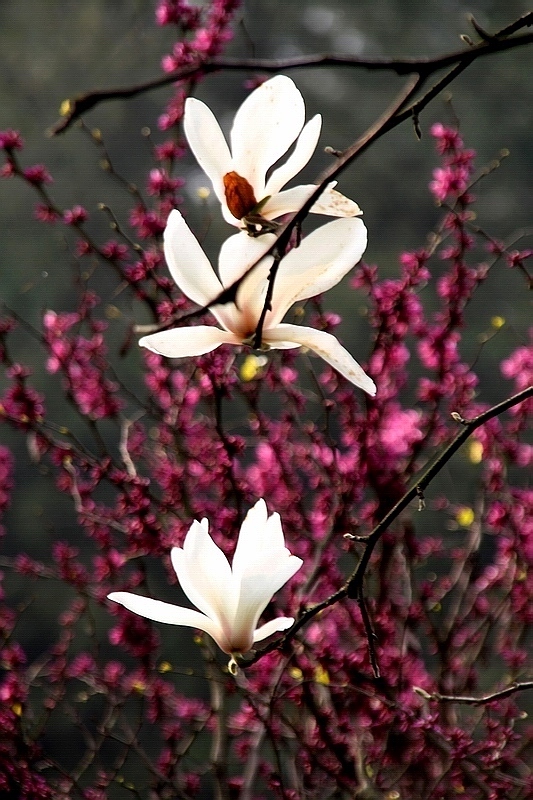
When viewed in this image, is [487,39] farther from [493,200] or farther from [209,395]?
[493,200]

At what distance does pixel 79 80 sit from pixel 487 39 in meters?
5.35

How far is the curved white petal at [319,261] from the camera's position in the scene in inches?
17.1

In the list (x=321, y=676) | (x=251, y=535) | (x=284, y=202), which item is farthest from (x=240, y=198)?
(x=321, y=676)

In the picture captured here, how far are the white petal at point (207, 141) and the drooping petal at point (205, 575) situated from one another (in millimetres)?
146

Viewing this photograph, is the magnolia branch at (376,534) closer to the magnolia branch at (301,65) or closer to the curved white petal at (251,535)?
the curved white petal at (251,535)

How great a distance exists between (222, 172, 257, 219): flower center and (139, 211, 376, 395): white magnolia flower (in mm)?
15

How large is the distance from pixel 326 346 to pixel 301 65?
0.13m

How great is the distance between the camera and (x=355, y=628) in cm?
115

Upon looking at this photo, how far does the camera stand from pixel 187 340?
0.43 metres

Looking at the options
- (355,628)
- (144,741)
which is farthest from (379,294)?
(144,741)

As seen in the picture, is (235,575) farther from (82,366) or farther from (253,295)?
(82,366)

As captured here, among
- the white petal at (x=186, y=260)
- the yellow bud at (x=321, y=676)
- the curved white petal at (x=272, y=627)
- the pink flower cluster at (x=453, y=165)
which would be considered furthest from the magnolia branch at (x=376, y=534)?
the pink flower cluster at (x=453, y=165)

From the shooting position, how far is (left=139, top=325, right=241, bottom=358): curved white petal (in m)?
0.43

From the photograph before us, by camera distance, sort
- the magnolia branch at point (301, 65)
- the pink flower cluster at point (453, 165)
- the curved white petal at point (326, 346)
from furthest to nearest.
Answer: the pink flower cluster at point (453, 165) < the curved white petal at point (326, 346) < the magnolia branch at point (301, 65)
